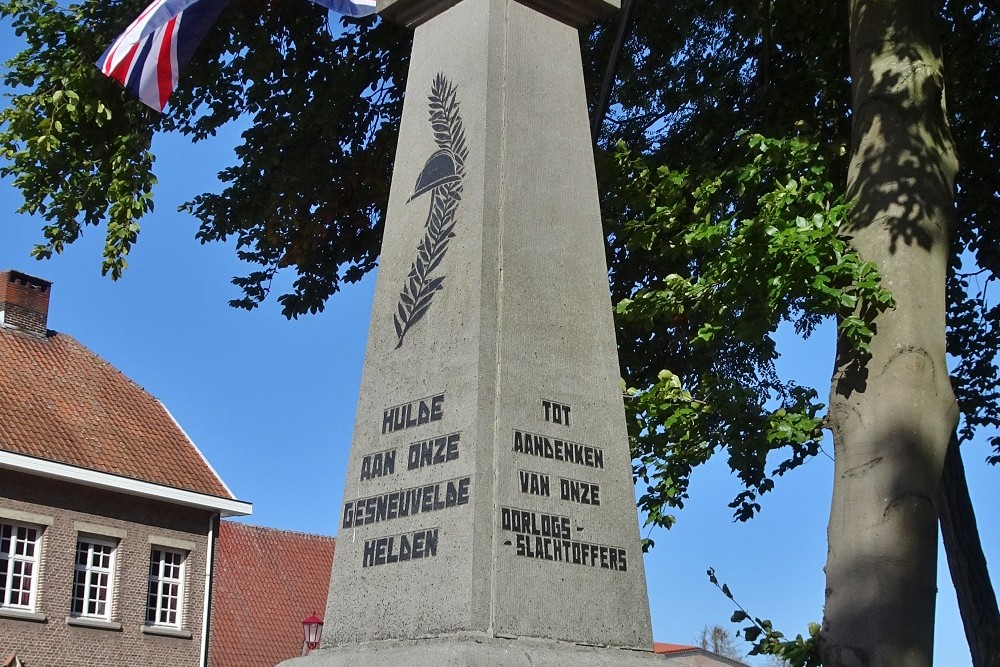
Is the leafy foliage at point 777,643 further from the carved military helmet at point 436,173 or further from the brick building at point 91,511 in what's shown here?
the brick building at point 91,511

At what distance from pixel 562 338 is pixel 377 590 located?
1.21 m

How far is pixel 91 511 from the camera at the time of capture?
24547 mm

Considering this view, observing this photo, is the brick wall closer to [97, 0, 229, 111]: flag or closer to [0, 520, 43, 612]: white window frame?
[0, 520, 43, 612]: white window frame

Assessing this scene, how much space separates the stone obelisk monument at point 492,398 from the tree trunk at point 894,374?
277cm

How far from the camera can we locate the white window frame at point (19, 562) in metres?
22.9

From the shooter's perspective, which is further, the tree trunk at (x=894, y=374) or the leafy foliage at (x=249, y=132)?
the leafy foliage at (x=249, y=132)

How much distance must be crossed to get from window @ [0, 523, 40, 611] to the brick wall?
0.62ft

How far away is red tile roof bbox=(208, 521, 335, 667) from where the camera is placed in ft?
100

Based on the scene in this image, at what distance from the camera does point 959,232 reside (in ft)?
40.7

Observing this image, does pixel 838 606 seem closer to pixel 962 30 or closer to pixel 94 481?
pixel 962 30

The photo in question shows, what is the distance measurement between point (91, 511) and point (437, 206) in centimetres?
2096

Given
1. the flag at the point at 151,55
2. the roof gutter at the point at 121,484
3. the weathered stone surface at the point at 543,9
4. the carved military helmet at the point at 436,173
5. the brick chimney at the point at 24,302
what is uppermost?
the brick chimney at the point at 24,302

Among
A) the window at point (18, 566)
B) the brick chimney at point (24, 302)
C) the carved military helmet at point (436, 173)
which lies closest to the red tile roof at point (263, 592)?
the window at point (18, 566)

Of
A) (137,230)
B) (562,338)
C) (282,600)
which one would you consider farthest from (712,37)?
(282,600)
